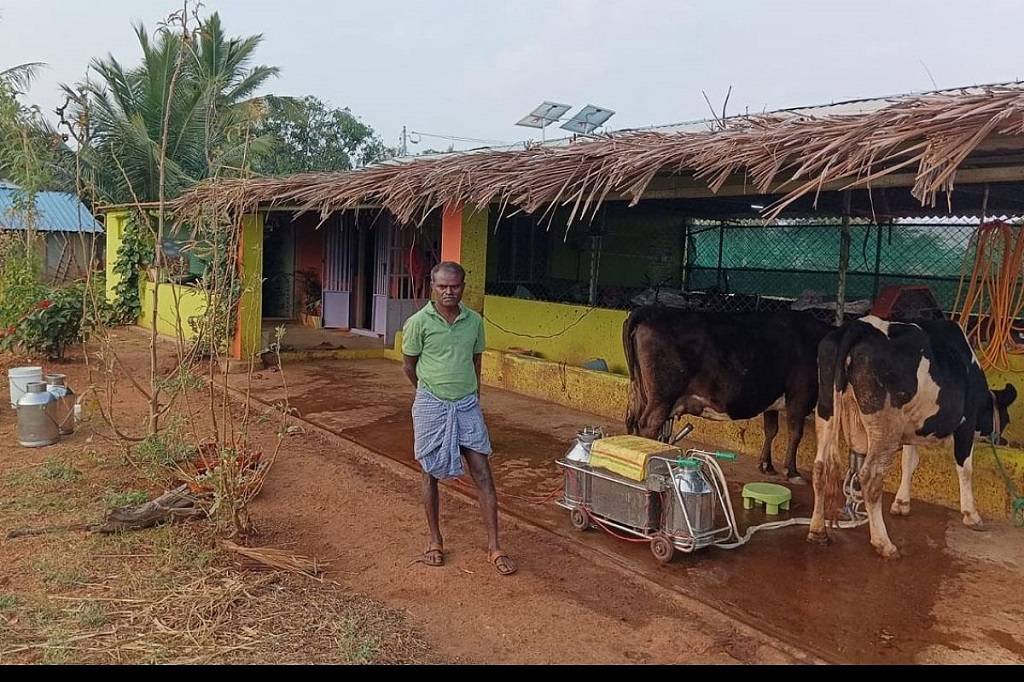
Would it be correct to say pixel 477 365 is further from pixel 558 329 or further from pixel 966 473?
pixel 558 329

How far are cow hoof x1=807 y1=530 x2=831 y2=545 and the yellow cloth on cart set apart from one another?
42.1 inches

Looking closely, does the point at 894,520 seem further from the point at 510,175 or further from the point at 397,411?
the point at 397,411

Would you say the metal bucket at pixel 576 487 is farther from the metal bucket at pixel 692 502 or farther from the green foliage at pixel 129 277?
the green foliage at pixel 129 277

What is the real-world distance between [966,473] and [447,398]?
3.39m

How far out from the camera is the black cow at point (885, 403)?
463cm

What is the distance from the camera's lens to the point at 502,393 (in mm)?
9320

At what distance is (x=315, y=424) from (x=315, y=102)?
20.8m

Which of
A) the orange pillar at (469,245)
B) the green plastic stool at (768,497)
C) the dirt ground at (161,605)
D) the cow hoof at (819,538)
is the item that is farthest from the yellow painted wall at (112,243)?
the cow hoof at (819,538)

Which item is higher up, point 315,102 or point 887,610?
point 315,102

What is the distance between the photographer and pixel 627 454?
4418mm

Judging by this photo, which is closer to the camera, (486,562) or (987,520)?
(486,562)

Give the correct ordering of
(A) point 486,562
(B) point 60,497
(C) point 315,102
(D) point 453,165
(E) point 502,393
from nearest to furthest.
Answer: (A) point 486,562, (B) point 60,497, (D) point 453,165, (E) point 502,393, (C) point 315,102

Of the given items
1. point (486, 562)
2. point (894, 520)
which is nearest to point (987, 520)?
point (894, 520)

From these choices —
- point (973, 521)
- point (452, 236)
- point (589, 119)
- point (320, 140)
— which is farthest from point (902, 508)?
point (320, 140)
